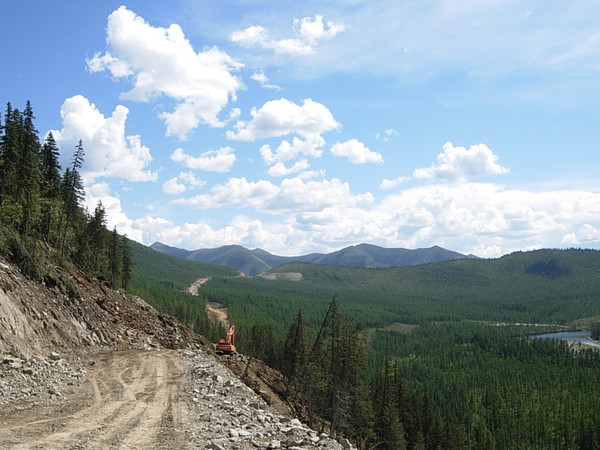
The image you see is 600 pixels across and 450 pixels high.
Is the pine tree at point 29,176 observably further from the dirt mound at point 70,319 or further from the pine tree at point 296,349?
the pine tree at point 296,349

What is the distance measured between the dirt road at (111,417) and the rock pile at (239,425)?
729 millimetres

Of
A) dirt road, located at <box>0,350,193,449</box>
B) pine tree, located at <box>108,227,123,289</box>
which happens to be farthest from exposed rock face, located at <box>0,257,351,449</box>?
pine tree, located at <box>108,227,123,289</box>

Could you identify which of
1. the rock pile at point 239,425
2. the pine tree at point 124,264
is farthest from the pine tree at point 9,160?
the rock pile at point 239,425

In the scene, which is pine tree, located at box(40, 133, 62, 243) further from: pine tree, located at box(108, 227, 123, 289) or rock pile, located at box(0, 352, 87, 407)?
rock pile, located at box(0, 352, 87, 407)

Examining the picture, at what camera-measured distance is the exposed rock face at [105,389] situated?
14531mm

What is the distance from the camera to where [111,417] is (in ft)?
55.2

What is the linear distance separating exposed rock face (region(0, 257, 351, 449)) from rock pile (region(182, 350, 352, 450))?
1.9 inches

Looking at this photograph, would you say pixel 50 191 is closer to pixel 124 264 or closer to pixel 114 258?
pixel 114 258

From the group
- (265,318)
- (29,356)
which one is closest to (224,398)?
(29,356)

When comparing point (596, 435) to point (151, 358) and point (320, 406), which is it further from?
point (151, 358)

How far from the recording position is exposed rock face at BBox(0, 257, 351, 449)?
14.5 m

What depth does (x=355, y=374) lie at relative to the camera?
45844 millimetres

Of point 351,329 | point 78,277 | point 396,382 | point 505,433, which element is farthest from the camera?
point 505,433

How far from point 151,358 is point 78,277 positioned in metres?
17.1
